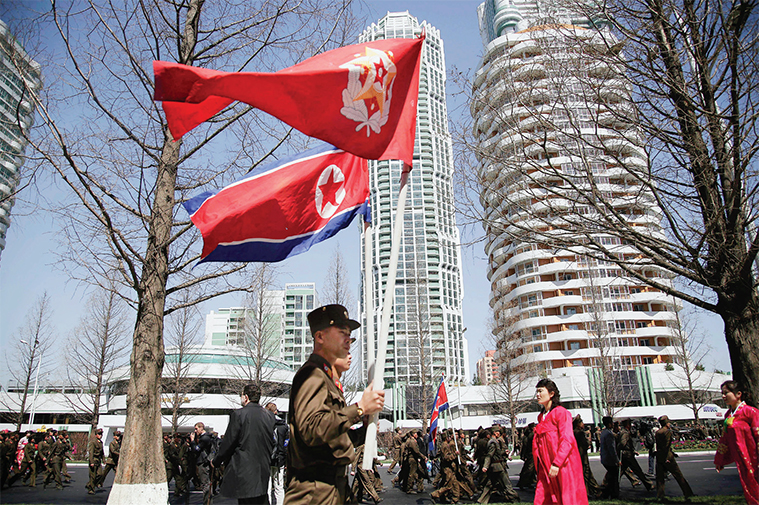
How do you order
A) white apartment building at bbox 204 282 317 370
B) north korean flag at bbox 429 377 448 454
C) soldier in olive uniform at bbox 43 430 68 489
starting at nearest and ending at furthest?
north korean flag at bbox 429 377 448 454 < soldier in olive uniform at bbox 43 430 68 489 < white apartment building at bbox 204 282 317 370

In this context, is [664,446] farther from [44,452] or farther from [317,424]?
[44,452]

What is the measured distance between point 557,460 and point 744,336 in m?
3.93

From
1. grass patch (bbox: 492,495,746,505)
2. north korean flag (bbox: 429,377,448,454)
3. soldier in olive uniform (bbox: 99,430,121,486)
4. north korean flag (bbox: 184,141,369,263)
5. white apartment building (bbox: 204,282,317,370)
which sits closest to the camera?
north korean flag (bbox: 184,141,369,263)

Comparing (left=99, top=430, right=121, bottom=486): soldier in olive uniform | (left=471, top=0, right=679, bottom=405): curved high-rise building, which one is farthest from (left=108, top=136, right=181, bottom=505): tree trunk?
(left=99, top=430, right=121, bottom=486): soldier in olive uniform

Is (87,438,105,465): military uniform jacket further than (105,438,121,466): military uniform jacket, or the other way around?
(105,438,121,466): military uniform jacket

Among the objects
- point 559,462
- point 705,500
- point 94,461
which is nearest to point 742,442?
point 559,462

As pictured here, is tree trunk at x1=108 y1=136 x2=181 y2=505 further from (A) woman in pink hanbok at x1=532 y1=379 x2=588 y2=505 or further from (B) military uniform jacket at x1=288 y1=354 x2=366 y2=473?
(A) woman in pink hanbok at x1=532 y1=379 x2=588 y2=505

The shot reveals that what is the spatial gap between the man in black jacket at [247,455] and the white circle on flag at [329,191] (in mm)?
2945

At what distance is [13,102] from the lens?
7.27 metres

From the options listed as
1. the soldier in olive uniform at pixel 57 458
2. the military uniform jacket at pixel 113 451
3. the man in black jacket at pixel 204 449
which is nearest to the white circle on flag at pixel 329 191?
the man in black jacket at pixel 204 449

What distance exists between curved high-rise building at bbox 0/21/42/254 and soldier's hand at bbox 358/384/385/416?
6341mm

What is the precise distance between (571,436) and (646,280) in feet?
12.6

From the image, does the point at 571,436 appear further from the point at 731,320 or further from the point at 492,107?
the point at 492,107

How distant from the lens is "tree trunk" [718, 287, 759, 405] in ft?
22.1
